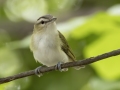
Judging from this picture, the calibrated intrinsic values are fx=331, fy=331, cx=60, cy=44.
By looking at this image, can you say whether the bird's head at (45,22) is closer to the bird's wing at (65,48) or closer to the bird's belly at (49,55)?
the bird's wing at (65,48)

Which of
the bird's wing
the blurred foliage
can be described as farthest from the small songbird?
the blurred foliage

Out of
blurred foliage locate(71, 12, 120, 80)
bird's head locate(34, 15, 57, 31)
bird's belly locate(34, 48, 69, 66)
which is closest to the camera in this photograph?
blurred foliage locate(71, 12, 120, 80)

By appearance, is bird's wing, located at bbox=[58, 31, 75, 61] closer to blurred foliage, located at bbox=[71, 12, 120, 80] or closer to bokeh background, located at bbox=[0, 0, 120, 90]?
bokeh background, located at bbox=[0, 0, 120, 90]

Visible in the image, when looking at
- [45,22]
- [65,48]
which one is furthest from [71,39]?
[45,22]

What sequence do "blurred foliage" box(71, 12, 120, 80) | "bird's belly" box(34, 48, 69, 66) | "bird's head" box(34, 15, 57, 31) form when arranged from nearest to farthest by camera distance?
"blurred foliage" box(71, 12, 120, 80), "bird's belly" box(34, 48, 69, 66), "bird's head" box(34, 15, 57, 31)

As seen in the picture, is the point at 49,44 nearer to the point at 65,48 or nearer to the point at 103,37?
the point at 65,48

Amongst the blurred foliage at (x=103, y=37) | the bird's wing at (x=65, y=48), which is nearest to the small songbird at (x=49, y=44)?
the bird's wing at (x=65, y=48)

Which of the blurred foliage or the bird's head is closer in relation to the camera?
the blurred foliage

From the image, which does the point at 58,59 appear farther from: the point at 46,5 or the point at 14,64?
the point at 46,5
